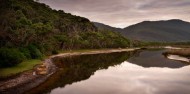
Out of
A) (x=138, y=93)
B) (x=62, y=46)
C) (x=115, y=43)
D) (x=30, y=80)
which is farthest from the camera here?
(x=115, y=43)

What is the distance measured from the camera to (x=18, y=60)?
4834cm

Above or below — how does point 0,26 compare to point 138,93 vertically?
above

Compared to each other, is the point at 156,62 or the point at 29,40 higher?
the point at 29,40

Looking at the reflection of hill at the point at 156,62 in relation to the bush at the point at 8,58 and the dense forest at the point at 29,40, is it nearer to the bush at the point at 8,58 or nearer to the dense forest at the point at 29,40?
the dense forest at the point at 29,40

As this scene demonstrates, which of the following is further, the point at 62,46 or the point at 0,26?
the point at 62,46

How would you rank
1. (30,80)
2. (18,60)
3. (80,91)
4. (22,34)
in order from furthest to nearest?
(22,34) < (18,60) < (30,80) < (80,91)

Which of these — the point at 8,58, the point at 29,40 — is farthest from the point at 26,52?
the point at 8,58

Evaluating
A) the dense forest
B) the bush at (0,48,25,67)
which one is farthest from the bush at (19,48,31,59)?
the bush at (0,48,25,67)

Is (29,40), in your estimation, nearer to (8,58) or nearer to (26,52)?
(26,52)

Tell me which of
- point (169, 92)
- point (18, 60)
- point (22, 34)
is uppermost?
point (22, 34)

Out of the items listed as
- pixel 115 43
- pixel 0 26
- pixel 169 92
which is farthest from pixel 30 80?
pixel 115 43

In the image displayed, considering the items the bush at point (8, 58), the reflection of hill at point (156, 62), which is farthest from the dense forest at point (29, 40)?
the reflection of hill at point (156, 62)

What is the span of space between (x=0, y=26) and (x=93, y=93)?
24.4 meters

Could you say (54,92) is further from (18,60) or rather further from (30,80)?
(18,60)
